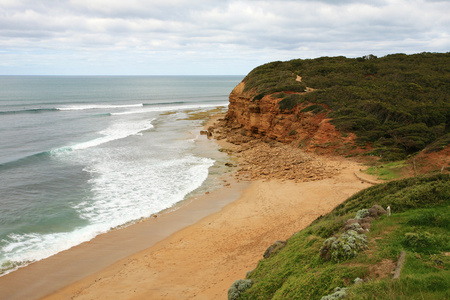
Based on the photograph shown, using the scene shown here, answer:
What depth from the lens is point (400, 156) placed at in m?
21.0

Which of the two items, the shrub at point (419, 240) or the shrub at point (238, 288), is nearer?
the shrub at point (419, 240)

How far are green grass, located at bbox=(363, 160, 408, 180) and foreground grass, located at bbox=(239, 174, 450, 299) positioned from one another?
7676 mm

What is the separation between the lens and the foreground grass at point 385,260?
5184 mm

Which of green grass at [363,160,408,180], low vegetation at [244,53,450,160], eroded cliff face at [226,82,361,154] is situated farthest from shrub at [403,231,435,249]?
eroded cliff face at [226,82,361,154]

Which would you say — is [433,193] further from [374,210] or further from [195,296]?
[195,296]

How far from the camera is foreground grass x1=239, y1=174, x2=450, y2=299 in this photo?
5184mm

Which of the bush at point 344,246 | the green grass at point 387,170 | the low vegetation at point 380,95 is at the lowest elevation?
the green grass at point 387,170

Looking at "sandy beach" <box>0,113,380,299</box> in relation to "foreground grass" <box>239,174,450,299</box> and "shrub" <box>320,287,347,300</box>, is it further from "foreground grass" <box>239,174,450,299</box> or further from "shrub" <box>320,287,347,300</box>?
"shrub" <box>320,287,347,300</box>

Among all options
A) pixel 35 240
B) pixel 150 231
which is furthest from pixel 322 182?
pixel 35 240

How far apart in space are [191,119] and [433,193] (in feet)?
149

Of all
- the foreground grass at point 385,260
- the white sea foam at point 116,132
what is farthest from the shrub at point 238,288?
the white sea foam at point 116,132

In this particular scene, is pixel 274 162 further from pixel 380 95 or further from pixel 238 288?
pixel 238 288

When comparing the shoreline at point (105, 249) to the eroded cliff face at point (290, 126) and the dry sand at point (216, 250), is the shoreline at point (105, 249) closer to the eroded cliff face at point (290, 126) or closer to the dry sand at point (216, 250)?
the dry sand at point (216, 250)

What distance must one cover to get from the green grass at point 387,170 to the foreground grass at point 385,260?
7676 millimetres
